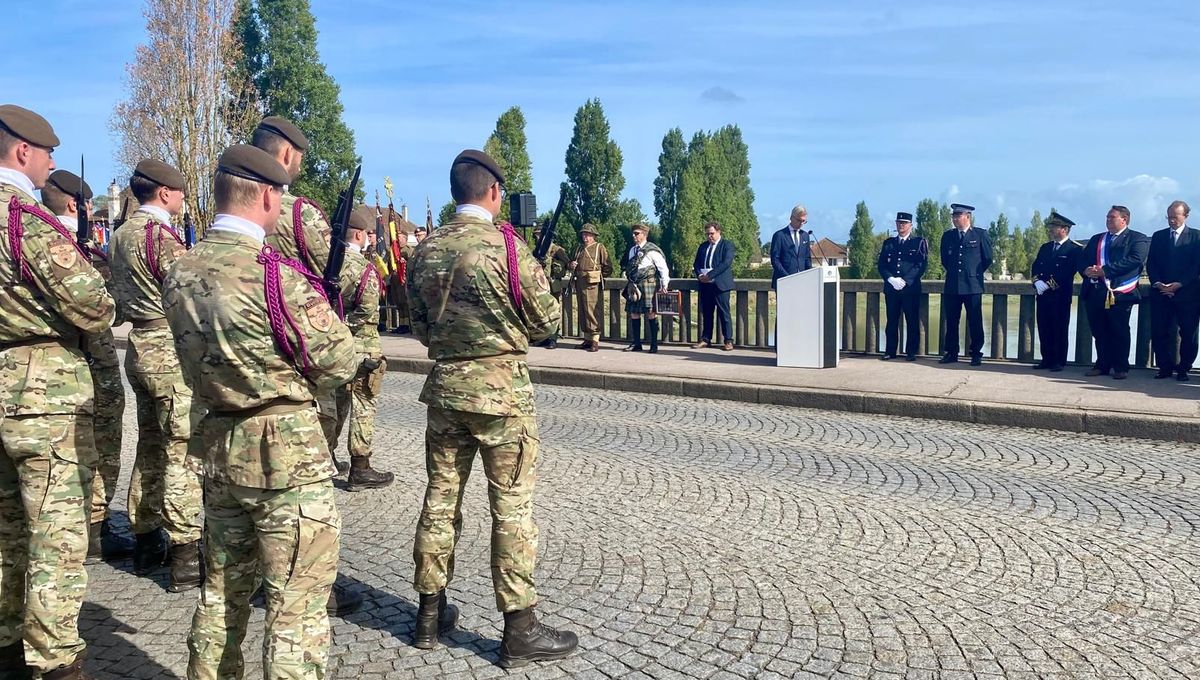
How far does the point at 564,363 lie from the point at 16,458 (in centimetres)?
1022

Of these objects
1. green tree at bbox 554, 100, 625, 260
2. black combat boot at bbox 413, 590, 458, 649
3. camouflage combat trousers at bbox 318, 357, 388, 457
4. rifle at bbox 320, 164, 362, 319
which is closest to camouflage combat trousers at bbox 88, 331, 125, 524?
rifle at bbox 320, 164, 362, 319

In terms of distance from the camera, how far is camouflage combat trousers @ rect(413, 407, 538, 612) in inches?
172

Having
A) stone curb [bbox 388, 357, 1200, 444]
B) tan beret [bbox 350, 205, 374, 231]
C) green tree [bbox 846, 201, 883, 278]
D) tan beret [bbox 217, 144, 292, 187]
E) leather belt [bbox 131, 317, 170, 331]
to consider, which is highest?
green tree [bbox 846, 201, 883, 278]

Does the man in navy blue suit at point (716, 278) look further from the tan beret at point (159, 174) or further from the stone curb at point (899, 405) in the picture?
the tan beret at point (159, 174)

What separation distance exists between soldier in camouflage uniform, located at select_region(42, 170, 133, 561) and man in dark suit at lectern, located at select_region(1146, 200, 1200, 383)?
10.8m

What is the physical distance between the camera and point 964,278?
13258mm

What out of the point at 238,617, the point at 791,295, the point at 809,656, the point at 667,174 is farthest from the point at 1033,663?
the point at 667,174

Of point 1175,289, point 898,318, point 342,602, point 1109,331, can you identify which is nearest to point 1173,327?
point 1175,289

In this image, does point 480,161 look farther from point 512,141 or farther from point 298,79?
point 512,141

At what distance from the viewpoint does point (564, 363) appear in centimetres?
1410

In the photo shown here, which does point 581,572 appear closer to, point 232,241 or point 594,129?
point 232,241

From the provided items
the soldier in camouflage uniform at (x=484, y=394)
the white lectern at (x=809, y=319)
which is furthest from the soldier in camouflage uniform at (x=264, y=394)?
the white lectern at (x=809, y=319)

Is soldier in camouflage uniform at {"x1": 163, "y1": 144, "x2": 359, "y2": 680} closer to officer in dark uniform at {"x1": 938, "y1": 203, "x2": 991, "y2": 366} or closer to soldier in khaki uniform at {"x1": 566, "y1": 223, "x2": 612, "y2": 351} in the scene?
officer in dark uniform at {"x1": 938, "y1": 203, "x2": 991, "y2": 366}

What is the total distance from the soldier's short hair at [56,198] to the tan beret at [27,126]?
6.29 ft
